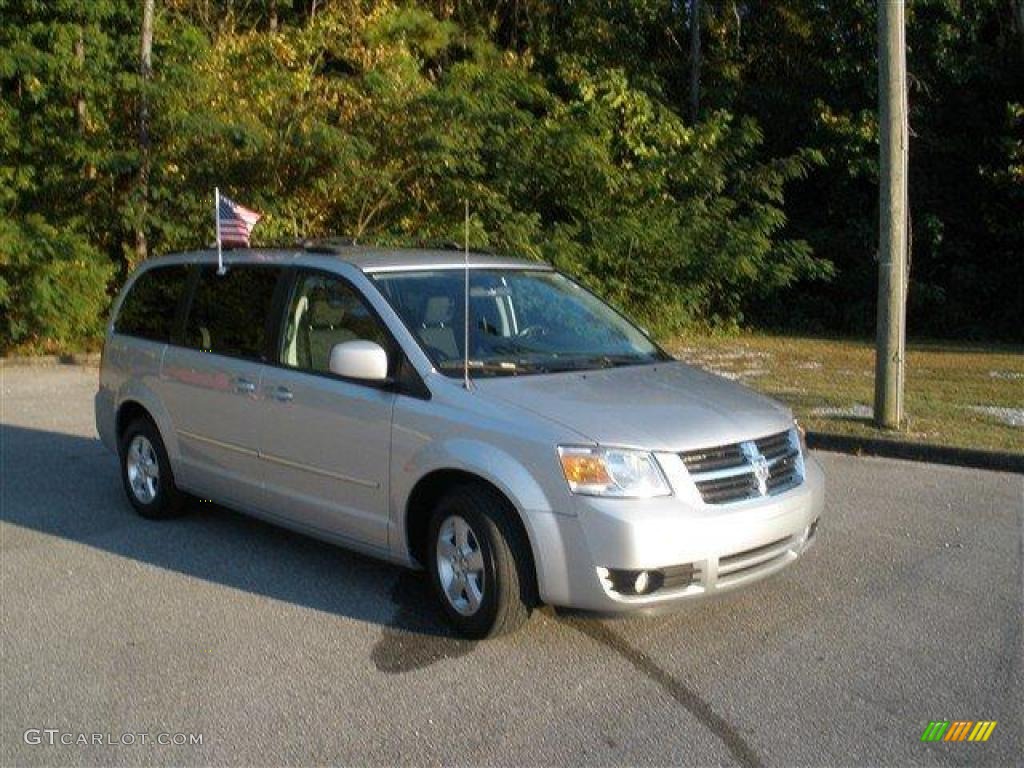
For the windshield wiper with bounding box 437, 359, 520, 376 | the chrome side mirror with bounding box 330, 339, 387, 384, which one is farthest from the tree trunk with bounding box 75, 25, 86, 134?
the windshield wiper with bounding box 437, 359, 520, 376

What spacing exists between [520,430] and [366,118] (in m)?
14.8

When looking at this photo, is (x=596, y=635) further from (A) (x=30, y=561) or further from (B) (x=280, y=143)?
(B) (x=280, y=143)

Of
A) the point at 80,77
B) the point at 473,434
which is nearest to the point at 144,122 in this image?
the point at 80,77

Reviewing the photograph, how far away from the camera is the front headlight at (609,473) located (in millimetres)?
4895

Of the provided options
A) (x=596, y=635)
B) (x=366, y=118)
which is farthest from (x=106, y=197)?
(x=596, y=635)

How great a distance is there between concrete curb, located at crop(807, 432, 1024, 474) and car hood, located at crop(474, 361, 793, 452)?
4.28m

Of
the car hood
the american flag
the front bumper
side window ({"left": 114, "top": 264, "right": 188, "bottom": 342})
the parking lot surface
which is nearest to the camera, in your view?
the parking lot surface

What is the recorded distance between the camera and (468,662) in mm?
5055

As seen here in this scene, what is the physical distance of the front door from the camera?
5.72 metres

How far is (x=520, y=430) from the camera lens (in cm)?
507

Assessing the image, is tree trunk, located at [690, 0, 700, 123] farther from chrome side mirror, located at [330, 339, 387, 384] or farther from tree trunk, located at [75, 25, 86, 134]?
chrome side mirror, located at [330, 339, 387, 384]

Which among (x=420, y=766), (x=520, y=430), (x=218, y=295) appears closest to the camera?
(x=420, y=766)

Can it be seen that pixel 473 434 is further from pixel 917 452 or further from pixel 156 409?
pixel 917 452

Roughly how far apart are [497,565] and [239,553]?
2.32 metres
